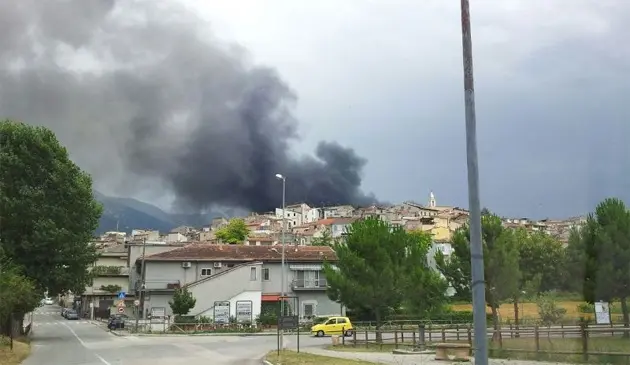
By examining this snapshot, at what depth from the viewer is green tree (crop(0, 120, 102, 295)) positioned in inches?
1526

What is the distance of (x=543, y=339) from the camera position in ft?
76.6

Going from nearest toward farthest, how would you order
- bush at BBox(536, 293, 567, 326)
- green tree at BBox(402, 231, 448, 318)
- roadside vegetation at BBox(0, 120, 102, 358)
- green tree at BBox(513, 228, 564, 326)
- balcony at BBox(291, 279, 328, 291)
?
bush at BBox(536, 293, 567, 326), roadside vegetation at BBox(0, 120, 102, 358), green tree at BBox(402, 231, 448, 318), green tree at BBox(513, 228, 564, 326), balcony at BBox(291, 279, 328, 291)

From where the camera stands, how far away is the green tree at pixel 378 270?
128 feet

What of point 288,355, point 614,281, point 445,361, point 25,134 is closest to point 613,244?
point 614,281

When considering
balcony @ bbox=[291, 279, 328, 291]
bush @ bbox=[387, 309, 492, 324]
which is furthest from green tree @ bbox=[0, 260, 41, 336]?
bush @ bbox=[387, 309, 492, 324]

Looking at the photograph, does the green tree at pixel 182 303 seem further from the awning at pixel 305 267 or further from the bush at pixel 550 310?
the bush at pixel 550 310

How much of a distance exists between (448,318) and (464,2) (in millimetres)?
50933

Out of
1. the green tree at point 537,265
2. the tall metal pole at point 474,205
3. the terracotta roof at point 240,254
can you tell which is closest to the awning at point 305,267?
the terracotta roof at point 240,254

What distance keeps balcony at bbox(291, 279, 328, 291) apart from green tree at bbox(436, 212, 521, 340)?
26.4m

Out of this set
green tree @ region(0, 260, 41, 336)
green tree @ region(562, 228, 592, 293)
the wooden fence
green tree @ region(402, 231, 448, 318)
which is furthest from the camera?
green tree @ region(402, 231, 448, 318)

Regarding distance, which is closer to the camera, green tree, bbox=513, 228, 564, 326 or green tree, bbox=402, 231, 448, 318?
green tree, bbox=402, 231, 448, 318

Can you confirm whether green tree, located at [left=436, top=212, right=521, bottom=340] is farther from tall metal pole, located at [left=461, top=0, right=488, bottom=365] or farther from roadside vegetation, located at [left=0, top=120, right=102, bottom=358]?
tall metal pole, located at [left=461, top=0, right=488, bottom=365]

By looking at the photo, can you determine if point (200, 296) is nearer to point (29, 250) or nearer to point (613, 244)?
point (29, 250)

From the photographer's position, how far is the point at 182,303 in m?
55.3
